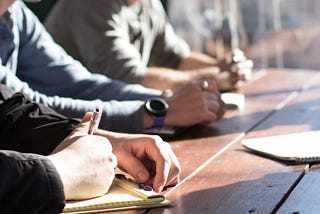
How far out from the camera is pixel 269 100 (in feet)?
8.00

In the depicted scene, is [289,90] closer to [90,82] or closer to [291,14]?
[90,82]

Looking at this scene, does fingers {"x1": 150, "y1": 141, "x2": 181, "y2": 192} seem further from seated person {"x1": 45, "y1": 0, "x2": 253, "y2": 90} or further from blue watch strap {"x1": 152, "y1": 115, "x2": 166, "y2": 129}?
seated person {"x1": 45, "y1": 0, "x2": 253, "y2": 90}

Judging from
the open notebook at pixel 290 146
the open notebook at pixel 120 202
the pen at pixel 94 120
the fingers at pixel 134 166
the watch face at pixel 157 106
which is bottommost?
the open notebook at pixel 120 202

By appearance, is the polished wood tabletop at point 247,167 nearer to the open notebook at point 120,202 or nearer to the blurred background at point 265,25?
the open notebook at point 120,202

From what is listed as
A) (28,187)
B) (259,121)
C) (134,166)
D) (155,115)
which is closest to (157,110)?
(155,115)

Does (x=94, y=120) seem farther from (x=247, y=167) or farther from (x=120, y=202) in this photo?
(x=247, y=167)

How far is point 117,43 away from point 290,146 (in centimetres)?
112

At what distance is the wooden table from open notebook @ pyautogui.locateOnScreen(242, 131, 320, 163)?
2cm

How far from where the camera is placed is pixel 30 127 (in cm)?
165

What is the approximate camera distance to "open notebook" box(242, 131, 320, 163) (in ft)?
5.11

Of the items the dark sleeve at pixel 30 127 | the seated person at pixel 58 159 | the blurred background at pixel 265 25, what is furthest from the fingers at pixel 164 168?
the blurred background at pixel 265 25

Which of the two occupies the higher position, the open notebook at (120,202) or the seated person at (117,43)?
the seated person at (117,43)

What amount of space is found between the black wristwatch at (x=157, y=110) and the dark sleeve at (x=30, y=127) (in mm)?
358

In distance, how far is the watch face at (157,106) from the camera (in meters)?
2.00
